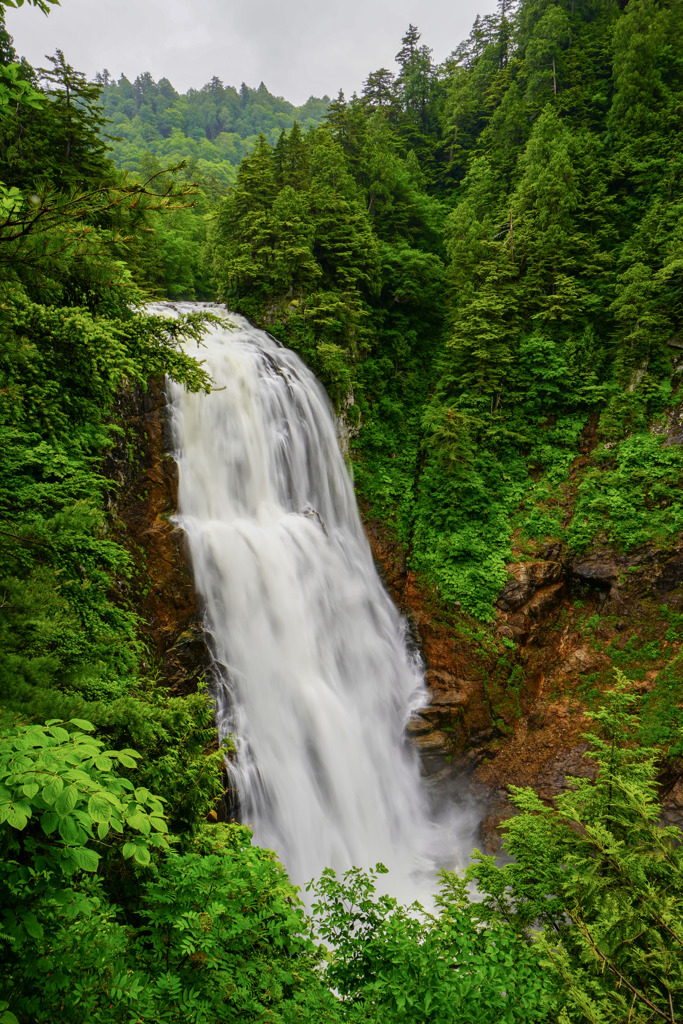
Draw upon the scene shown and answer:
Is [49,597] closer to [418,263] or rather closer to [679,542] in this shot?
[679,542]

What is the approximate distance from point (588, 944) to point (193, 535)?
823cm

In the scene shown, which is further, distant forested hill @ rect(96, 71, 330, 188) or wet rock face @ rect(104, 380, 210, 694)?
distant forested hill @ rect(96, 71, 330, 188)

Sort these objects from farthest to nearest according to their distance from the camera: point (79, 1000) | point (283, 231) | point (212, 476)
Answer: point (283, 231) < point (212, 476) < point (79, 1000)

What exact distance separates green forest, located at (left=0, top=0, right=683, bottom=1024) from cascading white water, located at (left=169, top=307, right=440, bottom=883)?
1446 millimetres

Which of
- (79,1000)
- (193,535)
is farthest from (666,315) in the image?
(79,1000)

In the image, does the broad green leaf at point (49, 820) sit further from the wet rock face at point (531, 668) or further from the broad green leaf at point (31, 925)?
the wet rock face at point (531, 668)

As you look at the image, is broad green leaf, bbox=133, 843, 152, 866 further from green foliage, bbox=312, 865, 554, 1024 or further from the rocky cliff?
the rocky cliff

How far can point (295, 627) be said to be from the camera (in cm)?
1094

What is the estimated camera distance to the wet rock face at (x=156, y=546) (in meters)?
8.68

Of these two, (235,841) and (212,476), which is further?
(212,476)

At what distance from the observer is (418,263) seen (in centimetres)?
1788

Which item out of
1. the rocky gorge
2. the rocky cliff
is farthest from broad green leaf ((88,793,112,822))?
the rocky cliff

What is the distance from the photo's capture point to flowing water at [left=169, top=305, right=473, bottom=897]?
9281 mm

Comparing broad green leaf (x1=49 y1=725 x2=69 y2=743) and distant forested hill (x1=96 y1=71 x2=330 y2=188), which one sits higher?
distant forested hill (x1=96 y1=71 x2=330 y2=188)
